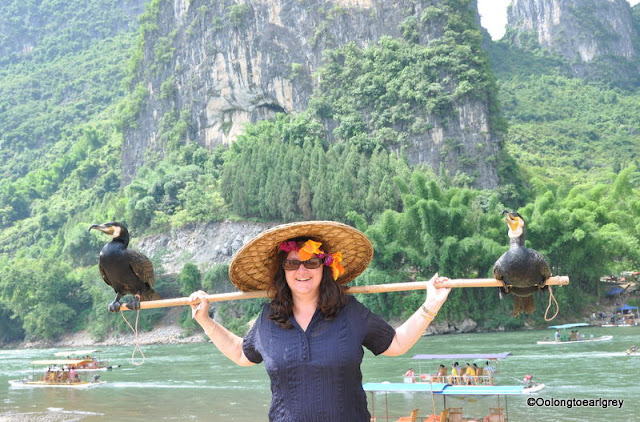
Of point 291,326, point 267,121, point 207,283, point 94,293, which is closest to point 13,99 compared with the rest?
point 267,121

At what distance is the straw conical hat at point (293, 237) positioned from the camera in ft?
12.3

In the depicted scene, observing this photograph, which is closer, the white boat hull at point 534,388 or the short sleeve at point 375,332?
the short sleeve at point 375,332

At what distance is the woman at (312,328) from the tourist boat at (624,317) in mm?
34924

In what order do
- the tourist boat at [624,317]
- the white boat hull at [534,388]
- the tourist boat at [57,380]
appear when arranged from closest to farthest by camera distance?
1. the white boat hull at [534,388]
2. the tourist boat at [57,380]
3. the tourist boat at [624,317]

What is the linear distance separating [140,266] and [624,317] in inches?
1425

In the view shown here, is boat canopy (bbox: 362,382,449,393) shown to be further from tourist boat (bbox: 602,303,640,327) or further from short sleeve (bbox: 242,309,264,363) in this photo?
tourist boat (bbox: 602,303,640,327)

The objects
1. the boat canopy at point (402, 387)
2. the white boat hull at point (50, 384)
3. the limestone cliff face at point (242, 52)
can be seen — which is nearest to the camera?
the boat canopy at point (402, 387)

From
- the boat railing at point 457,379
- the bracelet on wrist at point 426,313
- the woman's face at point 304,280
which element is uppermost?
the woman's face at point 304,280

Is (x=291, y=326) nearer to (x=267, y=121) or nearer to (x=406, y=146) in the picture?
(x=406, y=146)

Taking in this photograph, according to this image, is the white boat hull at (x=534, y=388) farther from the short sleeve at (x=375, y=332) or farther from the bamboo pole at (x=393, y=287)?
the short sleeve at (x=375, y=332)

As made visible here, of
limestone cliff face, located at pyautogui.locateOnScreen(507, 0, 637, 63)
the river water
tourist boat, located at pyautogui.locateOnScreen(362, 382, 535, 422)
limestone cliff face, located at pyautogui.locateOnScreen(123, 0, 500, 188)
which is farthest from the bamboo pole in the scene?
limestone cliff face, located at pyautogui.locateOnScreen(507, 0, 637, 63)

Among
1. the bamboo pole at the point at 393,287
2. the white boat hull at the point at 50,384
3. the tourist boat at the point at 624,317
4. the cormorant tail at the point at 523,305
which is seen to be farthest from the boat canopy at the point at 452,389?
the tourist boat at the point at 624,317

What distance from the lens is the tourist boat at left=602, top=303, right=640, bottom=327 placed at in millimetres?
36316

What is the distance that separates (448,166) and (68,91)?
64996 mm
